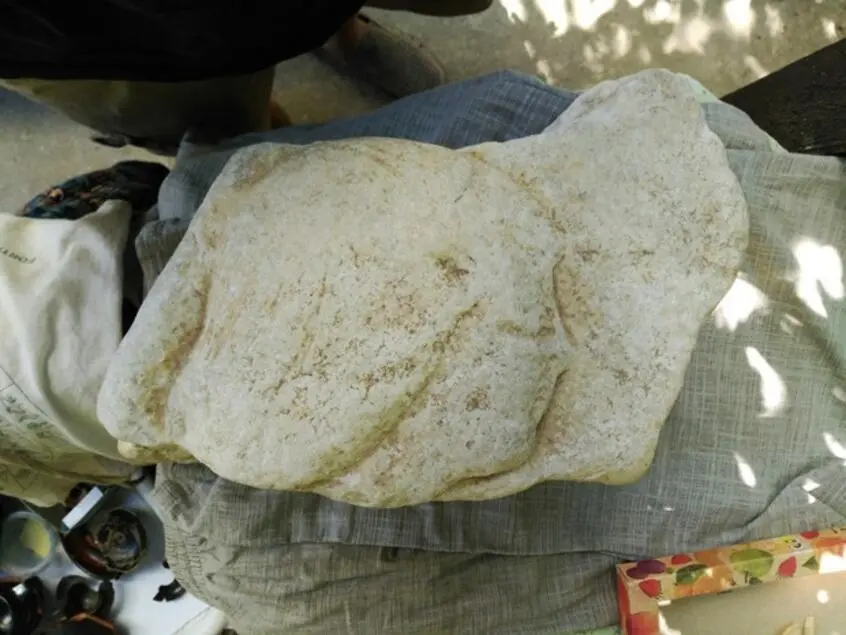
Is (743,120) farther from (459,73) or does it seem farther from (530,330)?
(459,73)

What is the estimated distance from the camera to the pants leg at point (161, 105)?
110 centimetres

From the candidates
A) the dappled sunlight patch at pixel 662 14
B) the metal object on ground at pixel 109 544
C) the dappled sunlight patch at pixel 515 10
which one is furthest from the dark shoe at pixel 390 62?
the metal object on ground at pixel 109 544

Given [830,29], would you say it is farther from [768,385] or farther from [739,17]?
[768,385]

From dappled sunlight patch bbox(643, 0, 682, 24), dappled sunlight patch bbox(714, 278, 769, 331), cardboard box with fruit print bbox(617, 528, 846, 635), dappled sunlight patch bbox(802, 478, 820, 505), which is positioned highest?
dappled sunlight patch bbox(643, 0, 682, 24)

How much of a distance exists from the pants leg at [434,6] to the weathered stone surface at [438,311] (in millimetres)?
683

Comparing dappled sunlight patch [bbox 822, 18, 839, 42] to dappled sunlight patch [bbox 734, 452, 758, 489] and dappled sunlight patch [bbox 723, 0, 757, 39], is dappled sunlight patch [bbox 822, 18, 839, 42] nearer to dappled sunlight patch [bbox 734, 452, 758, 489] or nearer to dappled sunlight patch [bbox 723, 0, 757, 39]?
dappled sunlight patch [bbox 723, 0, 757, 39]

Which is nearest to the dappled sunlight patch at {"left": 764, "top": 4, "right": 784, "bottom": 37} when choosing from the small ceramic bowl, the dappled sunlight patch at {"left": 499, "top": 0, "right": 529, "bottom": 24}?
the dappled sunlight patch at {"left": 499, "top": 0, "right": 529, "bottom": 24}

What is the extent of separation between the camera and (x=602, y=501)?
3.57 ft

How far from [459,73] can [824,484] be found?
1197 millimetres

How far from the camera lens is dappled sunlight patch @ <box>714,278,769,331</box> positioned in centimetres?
110

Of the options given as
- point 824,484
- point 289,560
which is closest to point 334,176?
point 289,560

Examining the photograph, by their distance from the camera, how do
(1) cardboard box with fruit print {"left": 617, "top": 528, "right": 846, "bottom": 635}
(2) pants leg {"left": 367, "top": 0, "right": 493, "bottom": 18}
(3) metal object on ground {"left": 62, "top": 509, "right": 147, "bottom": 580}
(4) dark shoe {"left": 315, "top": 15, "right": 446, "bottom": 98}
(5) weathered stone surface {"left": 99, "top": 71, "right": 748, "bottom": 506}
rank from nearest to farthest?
(5) weathered stone surface {"left": 99, "top": 71, "right": 748, "bottom": 506} < (1) cardboard box with fruit print {"left": 617, "top": 528, "right": 846, "bottom": 635} < (2) pants leg {"left": 367, "top": 0, "right": 493, "bottom": 18} < (3) metal object on ground {"left": 62, "top": 509, "right": 147, "bottom": 580} < (4) dark shoe {"left": 315, "top": 15, "right": 446, "bottom": 98}

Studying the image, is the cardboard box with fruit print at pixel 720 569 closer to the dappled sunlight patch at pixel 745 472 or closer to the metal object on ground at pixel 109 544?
the dappled sunlight patch at pixel 745 472

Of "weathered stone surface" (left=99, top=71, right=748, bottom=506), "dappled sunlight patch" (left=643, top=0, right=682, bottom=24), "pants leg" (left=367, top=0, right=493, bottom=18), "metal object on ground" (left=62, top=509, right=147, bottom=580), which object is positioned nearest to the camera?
"weathered stone surface" (left=99, top=71, right=748, bottom=506)
